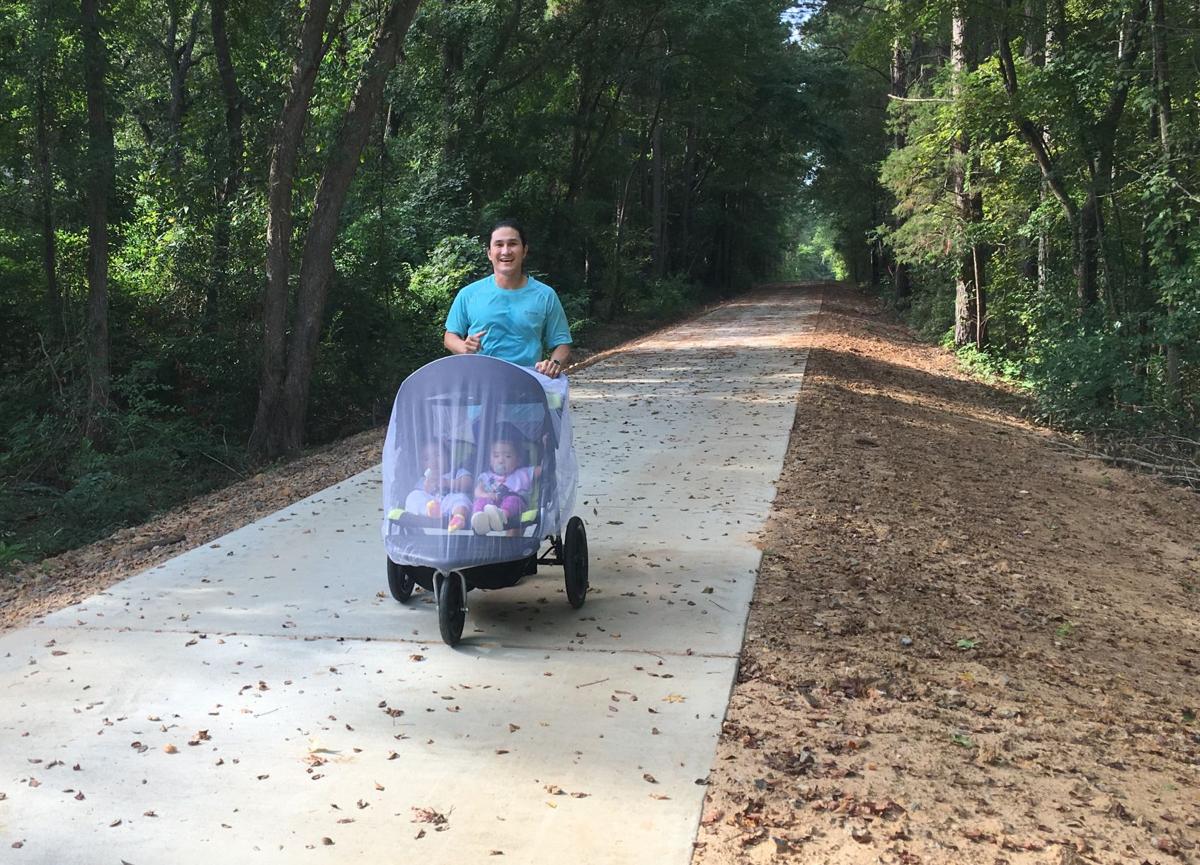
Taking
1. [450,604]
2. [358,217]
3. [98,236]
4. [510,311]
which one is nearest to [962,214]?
[358,217]

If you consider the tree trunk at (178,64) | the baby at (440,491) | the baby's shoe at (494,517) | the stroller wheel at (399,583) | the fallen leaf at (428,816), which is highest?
the tree trunk at (178,64)

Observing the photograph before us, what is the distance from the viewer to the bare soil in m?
3.23

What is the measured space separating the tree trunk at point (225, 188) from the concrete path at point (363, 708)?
9.30 meters

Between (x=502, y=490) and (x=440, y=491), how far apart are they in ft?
0.96

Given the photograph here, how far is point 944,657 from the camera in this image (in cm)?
471

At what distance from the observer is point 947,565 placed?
6.33 meters

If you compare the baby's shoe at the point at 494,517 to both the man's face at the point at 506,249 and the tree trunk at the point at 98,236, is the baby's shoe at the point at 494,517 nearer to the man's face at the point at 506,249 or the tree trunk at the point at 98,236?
the man's face at the point at 506,249

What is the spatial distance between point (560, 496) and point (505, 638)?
752mm

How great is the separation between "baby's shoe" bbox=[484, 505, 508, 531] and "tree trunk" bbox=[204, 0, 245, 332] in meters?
11.9

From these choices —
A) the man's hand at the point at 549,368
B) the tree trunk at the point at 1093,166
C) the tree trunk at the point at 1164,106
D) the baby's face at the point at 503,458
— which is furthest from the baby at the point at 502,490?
the tree trunk at the point at 1093,166

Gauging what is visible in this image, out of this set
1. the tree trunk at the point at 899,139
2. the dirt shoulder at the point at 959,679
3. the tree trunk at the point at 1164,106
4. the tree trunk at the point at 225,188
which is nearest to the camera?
the dirt shoulder at the point at 959,679

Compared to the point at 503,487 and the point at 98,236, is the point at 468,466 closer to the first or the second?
the point at 503,487

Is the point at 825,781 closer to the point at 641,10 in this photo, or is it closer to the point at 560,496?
the point at 560,496

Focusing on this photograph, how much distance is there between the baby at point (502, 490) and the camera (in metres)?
4.63
